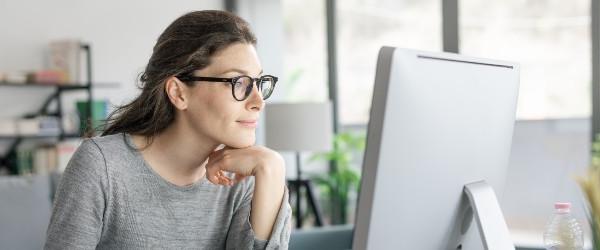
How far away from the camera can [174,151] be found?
181cm

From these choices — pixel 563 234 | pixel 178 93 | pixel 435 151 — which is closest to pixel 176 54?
pixel 178 93

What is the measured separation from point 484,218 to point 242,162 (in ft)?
2.32

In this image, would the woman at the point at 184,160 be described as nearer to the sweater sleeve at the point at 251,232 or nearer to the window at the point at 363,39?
the sweater sleeve at the point at 251,232

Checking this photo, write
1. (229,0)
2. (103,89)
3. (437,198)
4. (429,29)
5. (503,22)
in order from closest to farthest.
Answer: (437,198), (503,22), (429,29), (103,89), (229,0)

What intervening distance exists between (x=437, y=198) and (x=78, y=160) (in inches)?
33.8

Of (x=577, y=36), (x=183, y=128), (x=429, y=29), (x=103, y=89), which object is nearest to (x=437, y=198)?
(x=183, y=128)

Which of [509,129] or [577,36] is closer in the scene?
[509,129]

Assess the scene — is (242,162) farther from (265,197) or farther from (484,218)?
(484,218)

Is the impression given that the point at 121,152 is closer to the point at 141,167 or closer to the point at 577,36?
the point at 141,167

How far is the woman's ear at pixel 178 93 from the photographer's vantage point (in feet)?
5.80

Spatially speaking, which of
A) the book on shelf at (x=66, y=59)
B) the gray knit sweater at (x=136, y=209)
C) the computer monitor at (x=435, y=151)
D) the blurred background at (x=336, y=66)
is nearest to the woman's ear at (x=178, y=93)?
the gray knit sweater at (x=136, y=209)

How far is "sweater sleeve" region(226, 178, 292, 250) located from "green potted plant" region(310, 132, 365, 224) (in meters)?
3.52

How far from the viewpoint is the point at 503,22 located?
4.91 metres

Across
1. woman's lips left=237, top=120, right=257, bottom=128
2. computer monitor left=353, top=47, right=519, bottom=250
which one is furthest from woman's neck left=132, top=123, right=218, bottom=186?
computer monitor left=353, top=47, right=519, bottom=250
